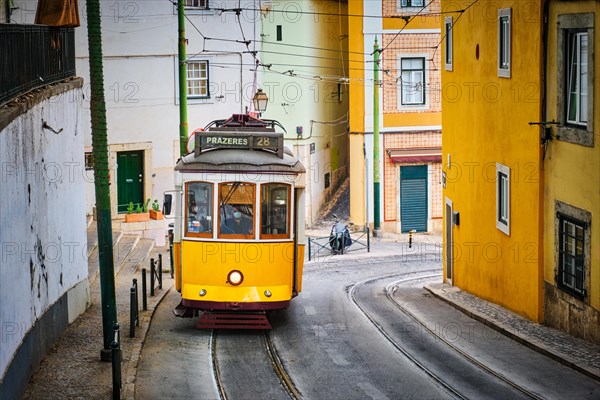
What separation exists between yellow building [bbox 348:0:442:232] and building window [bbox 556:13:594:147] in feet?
64.0

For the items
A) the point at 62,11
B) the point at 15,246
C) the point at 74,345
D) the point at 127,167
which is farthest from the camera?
the point at 127,167

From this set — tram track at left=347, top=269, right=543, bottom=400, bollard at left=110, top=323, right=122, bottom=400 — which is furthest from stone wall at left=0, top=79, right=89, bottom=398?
tram track at left=347, top=269, right=543, bottom=400

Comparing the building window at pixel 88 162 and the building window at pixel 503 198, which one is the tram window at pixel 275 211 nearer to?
the building window at pixel 503 198

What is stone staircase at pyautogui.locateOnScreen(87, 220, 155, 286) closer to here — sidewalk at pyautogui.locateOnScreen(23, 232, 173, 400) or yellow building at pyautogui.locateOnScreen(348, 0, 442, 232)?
sidewalk at pyautogui.locateOnScreen(23, 232, 173, 400)

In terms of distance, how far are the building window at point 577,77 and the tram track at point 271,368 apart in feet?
20.3

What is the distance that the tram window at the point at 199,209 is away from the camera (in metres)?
19.1

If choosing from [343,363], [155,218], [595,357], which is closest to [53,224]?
[343,363]

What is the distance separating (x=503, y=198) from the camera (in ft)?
72.5

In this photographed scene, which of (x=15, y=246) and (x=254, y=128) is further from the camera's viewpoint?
(x=254, y=128)

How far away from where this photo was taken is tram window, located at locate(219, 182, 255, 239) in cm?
1908

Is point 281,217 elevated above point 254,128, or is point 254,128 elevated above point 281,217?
point 254,128

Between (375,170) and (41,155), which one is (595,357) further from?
(375,170)

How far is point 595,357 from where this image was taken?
1656cm

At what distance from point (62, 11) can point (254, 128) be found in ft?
13.8
